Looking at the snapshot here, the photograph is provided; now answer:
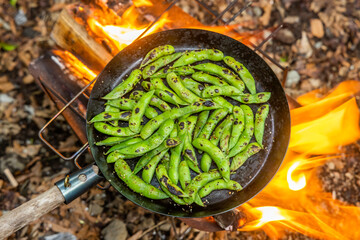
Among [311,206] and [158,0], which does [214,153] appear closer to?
[311,206]

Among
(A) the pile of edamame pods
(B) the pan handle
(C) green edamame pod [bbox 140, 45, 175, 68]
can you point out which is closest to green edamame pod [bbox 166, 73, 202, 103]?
(A) the pile of edamame pods

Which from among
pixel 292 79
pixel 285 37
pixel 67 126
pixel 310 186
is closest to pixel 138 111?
pixel 67 126

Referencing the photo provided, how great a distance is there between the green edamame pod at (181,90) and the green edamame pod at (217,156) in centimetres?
52

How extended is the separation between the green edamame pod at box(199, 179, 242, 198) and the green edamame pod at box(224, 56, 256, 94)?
119cm

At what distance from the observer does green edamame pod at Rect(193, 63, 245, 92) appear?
3678mm

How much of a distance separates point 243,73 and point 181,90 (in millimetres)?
837

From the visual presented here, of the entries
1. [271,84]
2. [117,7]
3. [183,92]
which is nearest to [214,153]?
[183,92]

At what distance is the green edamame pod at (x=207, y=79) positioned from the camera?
3719 millimetres

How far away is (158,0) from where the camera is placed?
455 cm

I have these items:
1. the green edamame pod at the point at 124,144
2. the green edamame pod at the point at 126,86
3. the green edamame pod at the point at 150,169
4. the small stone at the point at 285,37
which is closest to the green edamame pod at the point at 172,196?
the green edamame pod at the point at 150,169

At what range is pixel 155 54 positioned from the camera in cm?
377

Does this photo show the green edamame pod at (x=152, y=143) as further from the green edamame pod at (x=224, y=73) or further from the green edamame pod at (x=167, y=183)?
the green edamame pod at (x=224, y=73)

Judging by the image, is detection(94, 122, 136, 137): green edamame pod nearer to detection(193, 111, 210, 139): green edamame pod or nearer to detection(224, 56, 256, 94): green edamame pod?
detection(193, 111, 210, 139): green edamame pod

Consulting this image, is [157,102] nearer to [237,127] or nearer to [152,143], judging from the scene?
[152,143]
